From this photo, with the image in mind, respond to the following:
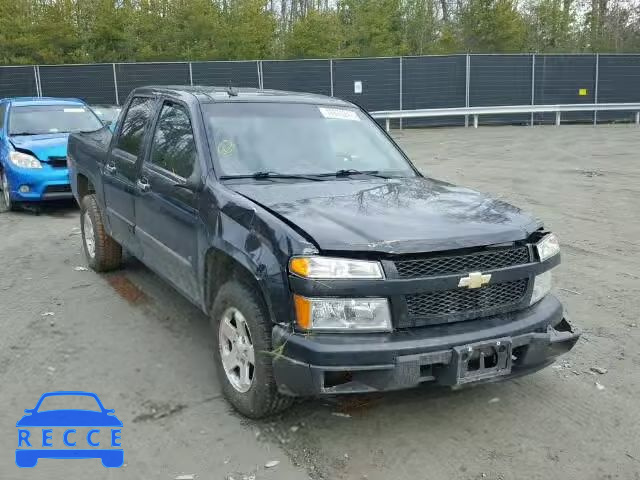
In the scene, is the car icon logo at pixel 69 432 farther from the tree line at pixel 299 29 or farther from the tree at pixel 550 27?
the tree at pixel 550 27

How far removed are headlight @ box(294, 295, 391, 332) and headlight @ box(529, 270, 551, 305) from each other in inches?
38.0

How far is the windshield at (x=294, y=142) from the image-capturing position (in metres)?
4.38

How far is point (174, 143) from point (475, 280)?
7.90 feet

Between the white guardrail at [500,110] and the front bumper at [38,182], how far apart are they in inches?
594

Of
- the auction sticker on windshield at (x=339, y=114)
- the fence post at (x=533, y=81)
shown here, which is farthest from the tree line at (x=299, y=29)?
the auction sticker on windshield at (x=339, y=114)

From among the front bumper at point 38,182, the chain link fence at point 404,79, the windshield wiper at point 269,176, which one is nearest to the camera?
the windshield wiper at point 269,176

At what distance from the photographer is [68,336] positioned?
4945 mm

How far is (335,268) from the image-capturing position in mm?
3188

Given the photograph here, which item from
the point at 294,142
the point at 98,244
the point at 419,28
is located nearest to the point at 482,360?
the point at 294,142

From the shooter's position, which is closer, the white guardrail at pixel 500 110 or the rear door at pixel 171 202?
the rear door at pixel 171 202

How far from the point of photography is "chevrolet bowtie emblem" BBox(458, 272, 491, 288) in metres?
3.34

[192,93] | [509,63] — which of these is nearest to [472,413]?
[192,93]

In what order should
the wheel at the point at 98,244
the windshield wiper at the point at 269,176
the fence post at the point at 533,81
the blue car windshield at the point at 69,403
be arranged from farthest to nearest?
the fence post at the point at 533,81 < the wheel at the point at 98,244 < the windshield wiper at the point at 269,176 < the blue car windshield at the point at 69,403

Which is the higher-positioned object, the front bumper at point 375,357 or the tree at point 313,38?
the tree at point 313,38
